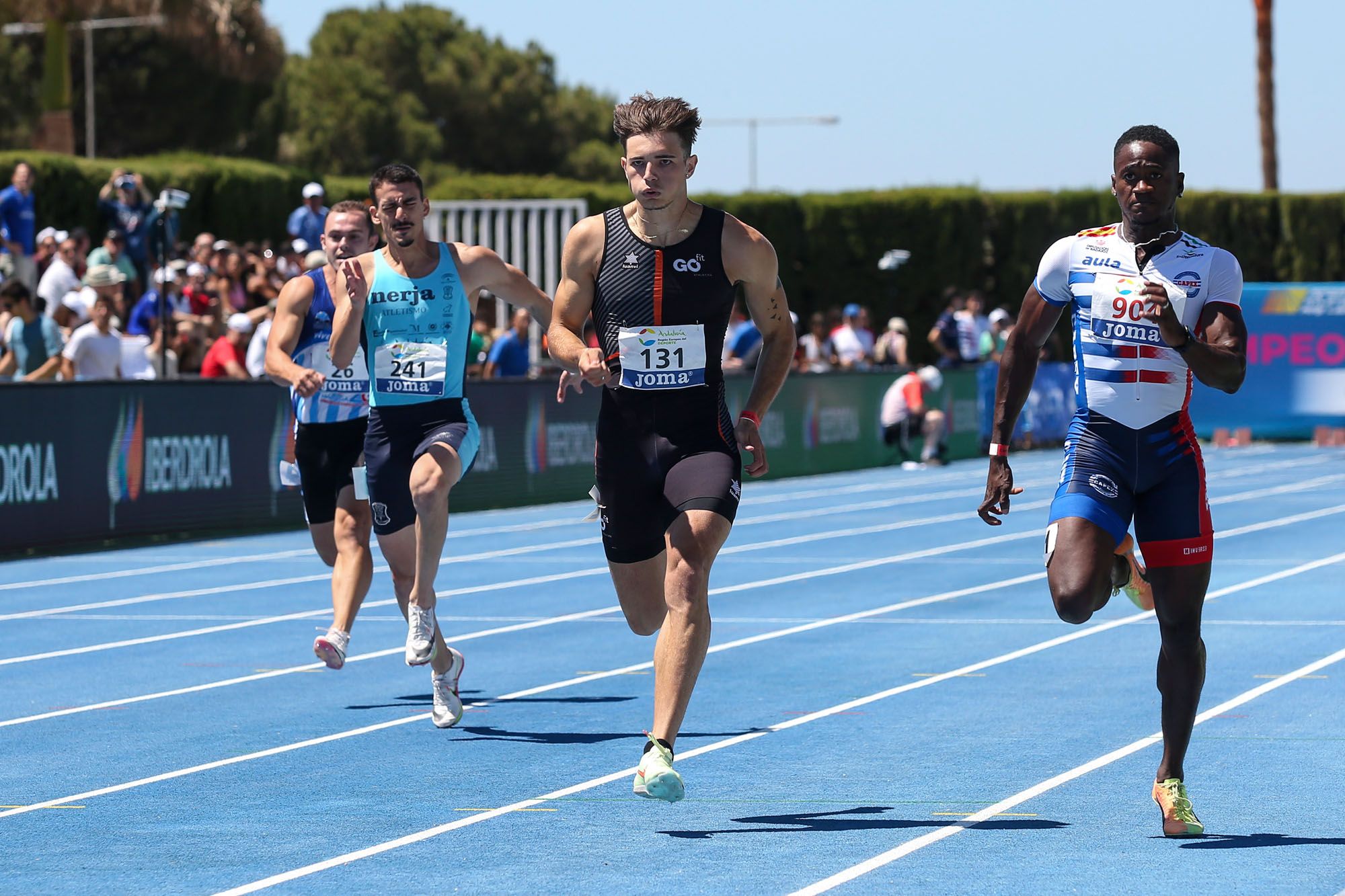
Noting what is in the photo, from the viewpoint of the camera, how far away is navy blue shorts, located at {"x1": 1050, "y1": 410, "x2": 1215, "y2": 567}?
20.9 ft

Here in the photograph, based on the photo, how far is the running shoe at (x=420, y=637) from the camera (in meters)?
8.55

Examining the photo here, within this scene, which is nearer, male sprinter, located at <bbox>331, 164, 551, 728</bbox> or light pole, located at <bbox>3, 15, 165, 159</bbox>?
male sprinter, located at <bbox>331, 164, 551, 728</bbox>

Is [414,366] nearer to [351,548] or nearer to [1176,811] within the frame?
[351,548]

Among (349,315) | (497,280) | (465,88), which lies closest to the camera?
(349,315)

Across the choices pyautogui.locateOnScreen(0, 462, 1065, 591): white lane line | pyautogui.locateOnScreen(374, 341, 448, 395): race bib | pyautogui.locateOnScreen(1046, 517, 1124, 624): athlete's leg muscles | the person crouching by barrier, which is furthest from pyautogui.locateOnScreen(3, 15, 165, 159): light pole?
pyautogui.locateOnScreen(1046, 517, 1124, 624): athlete's leg muscles

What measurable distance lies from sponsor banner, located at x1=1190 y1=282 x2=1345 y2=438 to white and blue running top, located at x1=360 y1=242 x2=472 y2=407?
27.5m

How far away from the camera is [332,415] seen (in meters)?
9.70

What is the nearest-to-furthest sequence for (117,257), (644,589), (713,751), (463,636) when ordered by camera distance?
(644,589) < (713,751) < (463,636) < (117,257)

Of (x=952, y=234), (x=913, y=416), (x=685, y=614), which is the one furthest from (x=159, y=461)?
(x=952, y=234)

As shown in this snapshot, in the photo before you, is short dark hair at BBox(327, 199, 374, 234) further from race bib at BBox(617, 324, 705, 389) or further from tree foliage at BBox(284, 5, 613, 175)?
tree foliage at BBox(284, 5, 613, 175)

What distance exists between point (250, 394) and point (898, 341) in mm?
15577

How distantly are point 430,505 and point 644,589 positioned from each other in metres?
1.61

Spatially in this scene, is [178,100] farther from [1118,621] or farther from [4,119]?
[1118,621]

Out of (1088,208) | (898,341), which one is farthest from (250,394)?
(1088,208)
